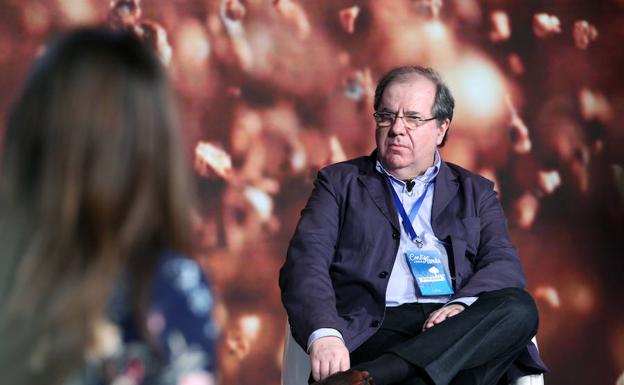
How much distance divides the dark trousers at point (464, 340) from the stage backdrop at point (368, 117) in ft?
4.60

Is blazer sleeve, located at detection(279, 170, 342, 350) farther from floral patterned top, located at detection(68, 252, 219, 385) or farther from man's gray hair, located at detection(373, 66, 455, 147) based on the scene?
floral patterned top, located at detection(68, 252, 219, 385)

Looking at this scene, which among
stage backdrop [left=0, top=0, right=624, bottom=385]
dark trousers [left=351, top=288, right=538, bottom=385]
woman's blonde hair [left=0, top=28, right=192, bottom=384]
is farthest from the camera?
stage backdrop [left=0, top=0, right=624, bottom=385]

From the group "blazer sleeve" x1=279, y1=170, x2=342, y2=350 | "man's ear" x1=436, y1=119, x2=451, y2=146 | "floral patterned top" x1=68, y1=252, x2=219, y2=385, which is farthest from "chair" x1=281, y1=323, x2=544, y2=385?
"floral patterned top" x1=68, y1=252, x2=219, y2=385

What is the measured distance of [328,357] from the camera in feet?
8.68

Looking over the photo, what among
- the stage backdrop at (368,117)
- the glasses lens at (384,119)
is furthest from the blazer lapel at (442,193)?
the stage backdrop at (368,117)

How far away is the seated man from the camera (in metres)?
2.66

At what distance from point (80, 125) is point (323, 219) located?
193cm

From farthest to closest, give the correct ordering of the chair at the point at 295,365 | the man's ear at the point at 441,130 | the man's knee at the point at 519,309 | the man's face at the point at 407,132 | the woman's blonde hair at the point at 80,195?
the man's ear at the point at 441,130
the man's face at the point at 407,132
the chair at the point at 295,365
the man's knee at the point at 519,309
the woman's blonde hair at the point at 80,195

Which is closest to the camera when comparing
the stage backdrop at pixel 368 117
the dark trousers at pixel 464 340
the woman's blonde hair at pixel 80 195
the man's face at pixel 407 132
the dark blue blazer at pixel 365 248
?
the woman's blonde hair at pixel 80 195

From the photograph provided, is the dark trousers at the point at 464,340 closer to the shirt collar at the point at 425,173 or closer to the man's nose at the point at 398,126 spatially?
the shirt collar at the point at 425,173

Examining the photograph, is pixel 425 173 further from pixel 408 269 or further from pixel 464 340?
pixel 464 340

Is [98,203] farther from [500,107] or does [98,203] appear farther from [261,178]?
Answer: [500,107]

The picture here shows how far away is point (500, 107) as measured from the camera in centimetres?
432

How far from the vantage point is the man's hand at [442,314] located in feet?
8.96
